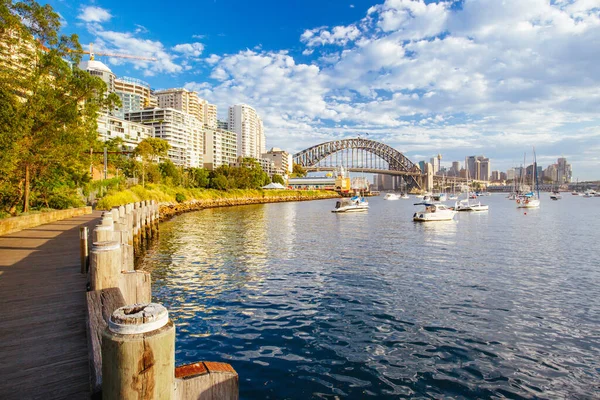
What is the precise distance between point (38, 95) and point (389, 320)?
701 inches

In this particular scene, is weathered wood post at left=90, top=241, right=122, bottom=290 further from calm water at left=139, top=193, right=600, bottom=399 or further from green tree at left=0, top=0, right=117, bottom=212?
green tree at left=0, top=0, right=117, bottom=212

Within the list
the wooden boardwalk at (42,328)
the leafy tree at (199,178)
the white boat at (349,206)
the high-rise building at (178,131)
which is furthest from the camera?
the high-rise building at (178,131)

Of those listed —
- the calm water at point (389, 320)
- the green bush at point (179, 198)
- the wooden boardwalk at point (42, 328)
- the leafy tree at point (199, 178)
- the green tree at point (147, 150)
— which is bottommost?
the calm water at point (389, 320)

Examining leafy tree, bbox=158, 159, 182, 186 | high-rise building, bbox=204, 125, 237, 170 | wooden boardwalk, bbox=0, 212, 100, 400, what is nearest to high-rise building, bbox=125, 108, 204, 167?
high-rise building, bbox=204, 125, 237, 170

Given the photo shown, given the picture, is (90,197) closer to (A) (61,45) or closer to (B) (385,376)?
(A) (61,45)

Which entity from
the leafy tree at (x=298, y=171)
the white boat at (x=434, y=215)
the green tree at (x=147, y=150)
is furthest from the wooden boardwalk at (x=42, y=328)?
the leafy tree at (x=298, y=171)

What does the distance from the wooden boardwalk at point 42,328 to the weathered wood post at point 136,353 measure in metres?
1.84

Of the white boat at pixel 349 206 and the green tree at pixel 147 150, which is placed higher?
the green tree at pixel 147 150

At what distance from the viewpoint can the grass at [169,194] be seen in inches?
1266

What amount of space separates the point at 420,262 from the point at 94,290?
1617cm

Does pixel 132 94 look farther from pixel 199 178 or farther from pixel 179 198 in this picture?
pixel 179 198

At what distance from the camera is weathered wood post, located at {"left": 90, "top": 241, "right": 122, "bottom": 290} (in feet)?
15.3

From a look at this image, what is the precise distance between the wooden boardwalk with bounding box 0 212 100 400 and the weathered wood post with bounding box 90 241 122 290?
89 centimetres

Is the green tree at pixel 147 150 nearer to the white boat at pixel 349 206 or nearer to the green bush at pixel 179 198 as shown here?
the green bush at pixel 179 198
